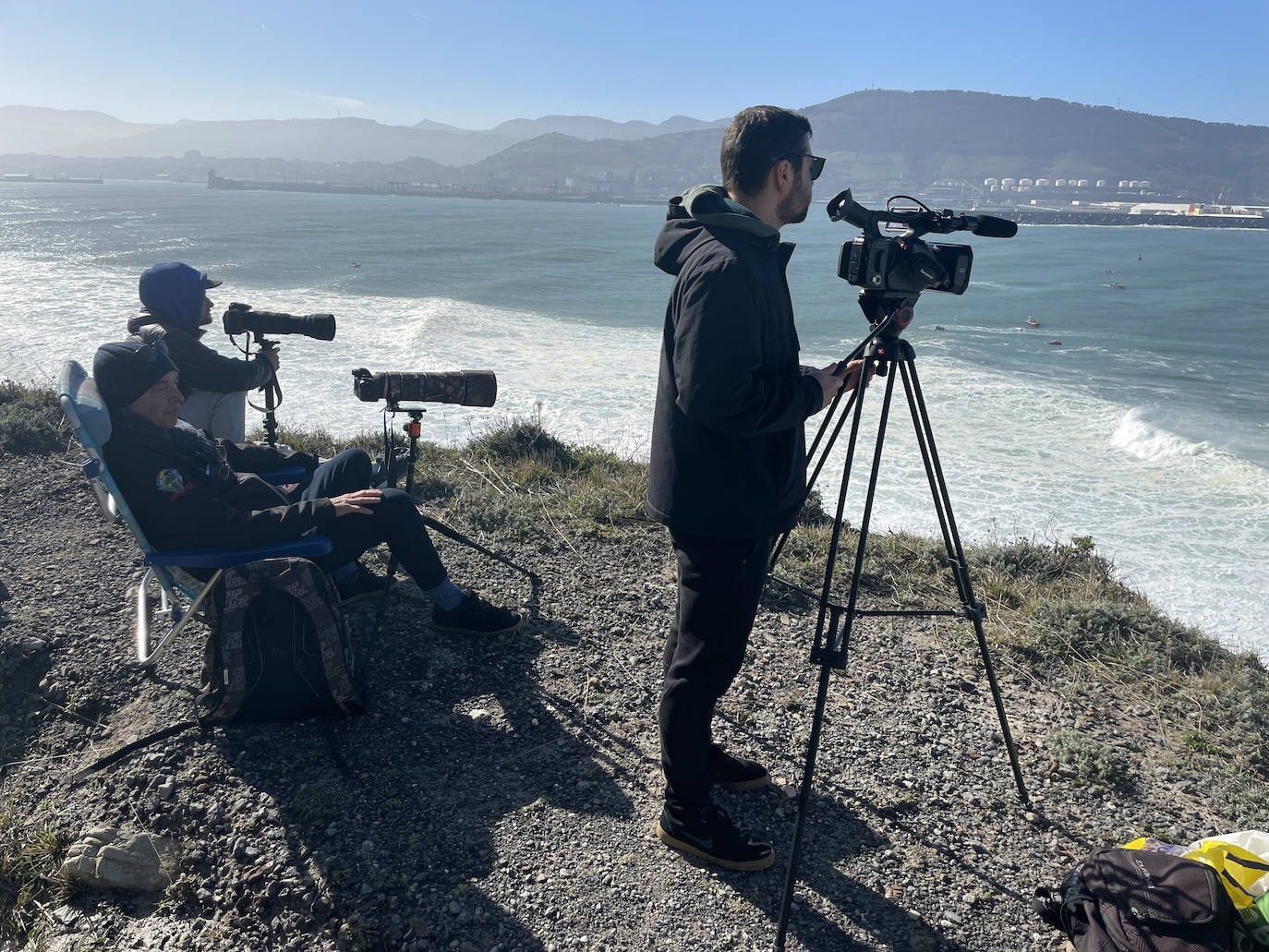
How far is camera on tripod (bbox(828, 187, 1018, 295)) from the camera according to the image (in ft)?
7.63

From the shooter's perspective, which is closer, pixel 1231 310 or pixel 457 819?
pixel 457 819

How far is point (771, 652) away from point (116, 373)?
2.96 metres

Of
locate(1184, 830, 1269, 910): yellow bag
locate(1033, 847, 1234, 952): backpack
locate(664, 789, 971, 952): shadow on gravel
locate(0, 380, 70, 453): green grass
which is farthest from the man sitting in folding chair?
locate(0, 380, 70, 453): green grass

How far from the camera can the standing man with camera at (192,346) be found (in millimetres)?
4242

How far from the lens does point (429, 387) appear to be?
368 centimetres

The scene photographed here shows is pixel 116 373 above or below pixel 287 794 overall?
above

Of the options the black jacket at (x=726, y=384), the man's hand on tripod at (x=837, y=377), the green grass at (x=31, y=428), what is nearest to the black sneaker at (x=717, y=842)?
the black jacket at (x=726, y=384)

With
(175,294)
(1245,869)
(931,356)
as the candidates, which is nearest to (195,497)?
(175,294)

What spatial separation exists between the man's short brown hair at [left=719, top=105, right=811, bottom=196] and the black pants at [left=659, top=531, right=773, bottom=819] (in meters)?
0.98

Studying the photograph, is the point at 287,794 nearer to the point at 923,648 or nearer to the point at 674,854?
the point at 674,854

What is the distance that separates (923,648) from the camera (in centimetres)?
379

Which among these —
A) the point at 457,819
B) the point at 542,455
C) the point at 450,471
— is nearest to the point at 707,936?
the point at 457,819

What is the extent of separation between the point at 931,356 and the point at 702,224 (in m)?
20.7

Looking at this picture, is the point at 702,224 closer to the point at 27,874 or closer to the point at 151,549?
the point at 151,549
